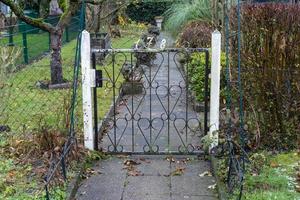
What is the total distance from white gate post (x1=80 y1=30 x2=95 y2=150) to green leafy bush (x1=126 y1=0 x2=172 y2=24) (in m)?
21.1

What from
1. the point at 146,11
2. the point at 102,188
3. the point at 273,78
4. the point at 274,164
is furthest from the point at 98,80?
the point at 146,11

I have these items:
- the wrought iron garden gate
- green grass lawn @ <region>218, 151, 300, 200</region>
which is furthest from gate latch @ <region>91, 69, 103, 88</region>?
green grass lawn @ <region>218, 151, 300, 200</region>

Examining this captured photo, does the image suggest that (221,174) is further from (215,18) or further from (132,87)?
(215,18)

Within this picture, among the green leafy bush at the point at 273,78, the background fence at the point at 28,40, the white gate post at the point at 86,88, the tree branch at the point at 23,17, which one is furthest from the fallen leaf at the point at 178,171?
the background fence at the point at 28,40

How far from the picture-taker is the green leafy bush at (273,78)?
5848 millimetres

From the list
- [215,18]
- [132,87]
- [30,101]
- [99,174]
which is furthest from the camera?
[215,18]

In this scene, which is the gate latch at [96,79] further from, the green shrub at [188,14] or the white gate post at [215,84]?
the green shrub at [188,14]

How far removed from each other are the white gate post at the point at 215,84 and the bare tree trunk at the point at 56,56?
5.07 m

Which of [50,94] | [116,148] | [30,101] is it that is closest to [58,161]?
[116,148]

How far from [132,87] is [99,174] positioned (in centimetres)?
438

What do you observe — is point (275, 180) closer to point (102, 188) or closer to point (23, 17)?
point (102, 188)

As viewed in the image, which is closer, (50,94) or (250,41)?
(250,41)

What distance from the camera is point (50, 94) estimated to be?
9.90 m

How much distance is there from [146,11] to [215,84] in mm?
21781
